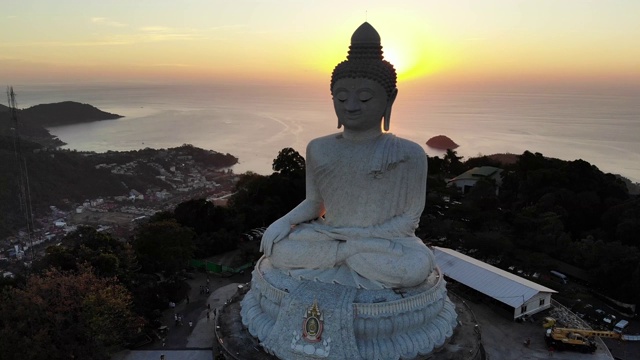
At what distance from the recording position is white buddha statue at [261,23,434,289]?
33.4ft

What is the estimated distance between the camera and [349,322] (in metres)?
9.44

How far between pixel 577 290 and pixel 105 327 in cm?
1399

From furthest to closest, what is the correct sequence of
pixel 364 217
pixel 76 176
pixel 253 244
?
pixel 76 176
pixel 253 244
pixel 364 217

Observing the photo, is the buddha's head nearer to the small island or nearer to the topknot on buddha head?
the topknot on buddha head

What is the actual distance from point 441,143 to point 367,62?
60.7 m

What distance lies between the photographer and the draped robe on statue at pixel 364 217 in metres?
10.2

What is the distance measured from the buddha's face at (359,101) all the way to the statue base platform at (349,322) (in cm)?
357

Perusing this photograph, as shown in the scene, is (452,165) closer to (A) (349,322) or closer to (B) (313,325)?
(A) (349,322)

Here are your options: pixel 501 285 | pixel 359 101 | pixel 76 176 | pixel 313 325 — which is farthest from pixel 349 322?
pixel 76 176

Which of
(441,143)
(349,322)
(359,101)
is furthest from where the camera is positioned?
(441,143)

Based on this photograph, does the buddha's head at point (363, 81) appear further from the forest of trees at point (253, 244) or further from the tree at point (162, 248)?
the tree at point (162, 248)

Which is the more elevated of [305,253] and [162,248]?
[305,253]

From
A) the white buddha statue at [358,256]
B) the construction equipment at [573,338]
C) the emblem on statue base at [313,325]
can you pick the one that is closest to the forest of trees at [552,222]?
the construction equipment at [573,338]

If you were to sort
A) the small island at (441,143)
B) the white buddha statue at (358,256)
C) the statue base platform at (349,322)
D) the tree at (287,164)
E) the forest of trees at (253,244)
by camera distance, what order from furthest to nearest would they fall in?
the small island at (441,143) < the tree at (287,164) < the forest of trees at (253,244) < the white buddha statue at (358,256) < the statue base platform at (349,322)
